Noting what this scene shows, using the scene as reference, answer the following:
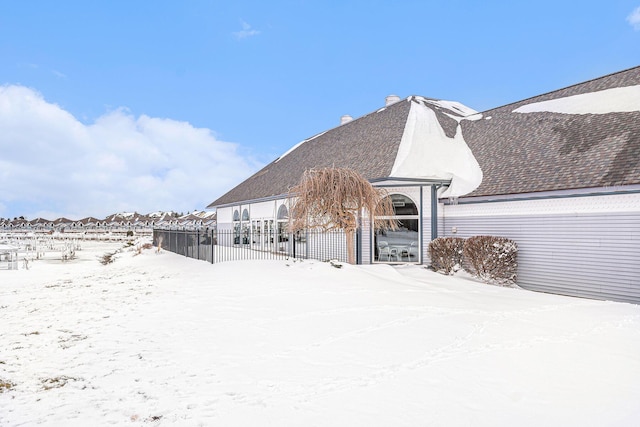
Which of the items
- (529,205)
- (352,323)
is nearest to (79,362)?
(352,323)

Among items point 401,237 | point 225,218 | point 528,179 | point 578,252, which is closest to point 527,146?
point 528,179

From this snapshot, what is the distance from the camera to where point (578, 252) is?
11711 millimetres

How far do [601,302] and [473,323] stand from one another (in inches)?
214

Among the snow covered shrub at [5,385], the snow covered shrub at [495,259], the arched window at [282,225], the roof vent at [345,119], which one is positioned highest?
the roof vent at [345,119]

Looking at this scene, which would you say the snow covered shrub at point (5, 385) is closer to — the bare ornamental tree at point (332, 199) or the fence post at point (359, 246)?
the bare ornamental tree at point (332, 199)

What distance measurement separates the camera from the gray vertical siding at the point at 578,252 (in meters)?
10.6

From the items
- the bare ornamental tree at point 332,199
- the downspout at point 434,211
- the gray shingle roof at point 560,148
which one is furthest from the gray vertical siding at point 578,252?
the bare ornamental tree at point 332,199

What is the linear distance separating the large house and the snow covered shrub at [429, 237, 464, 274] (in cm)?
113

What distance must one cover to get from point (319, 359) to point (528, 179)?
11.1m

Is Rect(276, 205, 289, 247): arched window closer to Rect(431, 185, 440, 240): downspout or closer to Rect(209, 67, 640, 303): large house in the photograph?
Rect(209, 67, 640, 303): large house

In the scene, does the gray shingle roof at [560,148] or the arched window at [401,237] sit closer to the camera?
the gray shingle roof at [560,148]

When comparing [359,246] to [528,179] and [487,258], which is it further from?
→ [528,179]

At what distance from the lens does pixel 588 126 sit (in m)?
13.8

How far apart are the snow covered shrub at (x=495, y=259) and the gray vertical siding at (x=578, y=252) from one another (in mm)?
591
